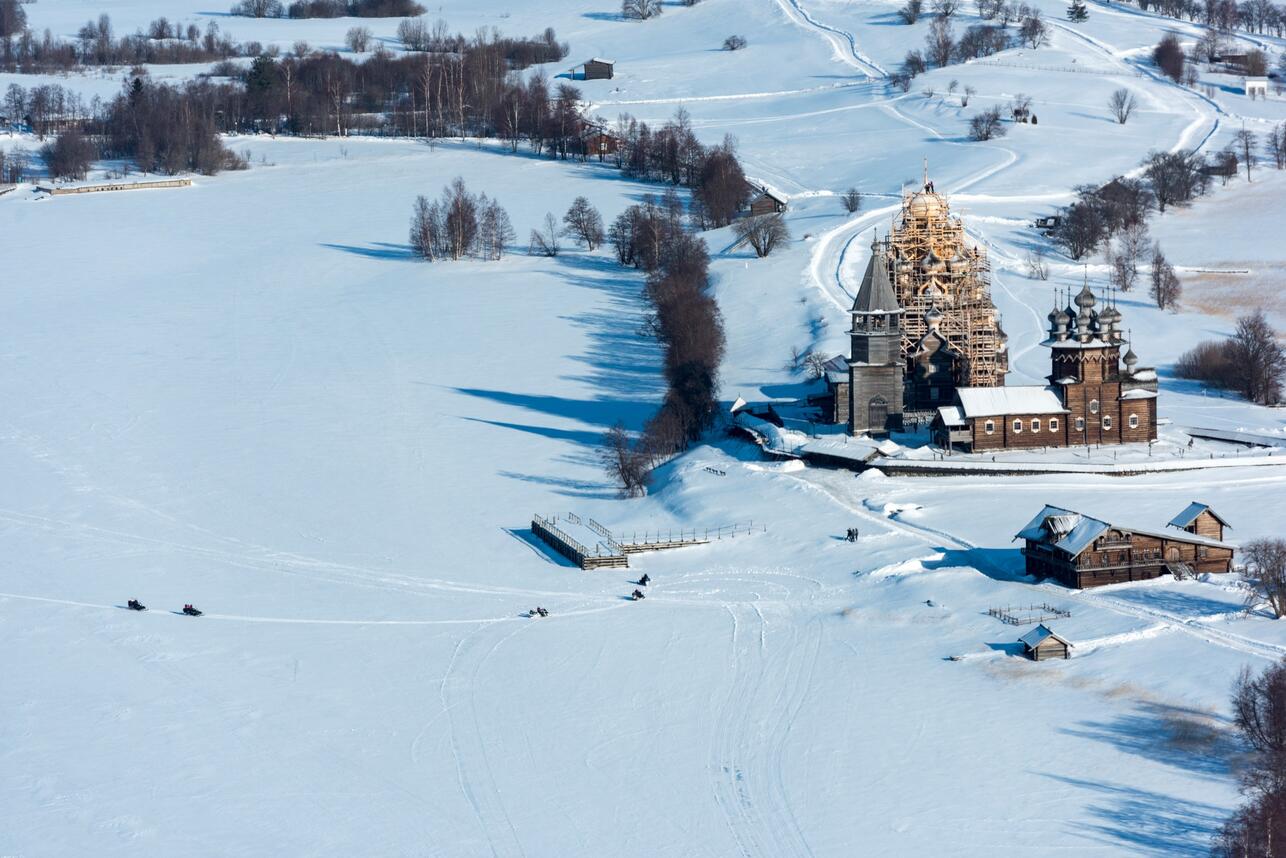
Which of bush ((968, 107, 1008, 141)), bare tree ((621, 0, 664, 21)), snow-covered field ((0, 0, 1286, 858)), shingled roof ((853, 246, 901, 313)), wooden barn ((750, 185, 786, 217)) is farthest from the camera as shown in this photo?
bare tree ((621, 0, 664, 21))

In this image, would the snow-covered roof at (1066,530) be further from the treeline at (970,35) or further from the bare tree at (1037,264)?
the treeline at (970,35)

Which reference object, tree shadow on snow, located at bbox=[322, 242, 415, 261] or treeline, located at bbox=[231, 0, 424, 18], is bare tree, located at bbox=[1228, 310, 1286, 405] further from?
treeline, located at bbox=[231, 0, 424, 18]

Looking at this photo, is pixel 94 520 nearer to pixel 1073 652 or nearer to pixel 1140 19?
pixel 1073 652

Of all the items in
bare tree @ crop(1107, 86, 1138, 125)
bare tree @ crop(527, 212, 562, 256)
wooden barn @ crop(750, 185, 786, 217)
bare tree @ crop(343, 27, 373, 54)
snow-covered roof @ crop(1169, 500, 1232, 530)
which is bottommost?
snow-covered roof @ crop(1169, 500, 1232, 530)

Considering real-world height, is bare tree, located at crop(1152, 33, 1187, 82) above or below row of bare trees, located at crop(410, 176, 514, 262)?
above

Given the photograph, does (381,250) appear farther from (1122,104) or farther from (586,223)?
(1122,104)

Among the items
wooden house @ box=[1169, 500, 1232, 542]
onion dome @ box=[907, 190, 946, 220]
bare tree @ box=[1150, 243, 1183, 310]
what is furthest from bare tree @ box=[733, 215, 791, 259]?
wooden house @ box=[1169, 500, 1232, 542]
